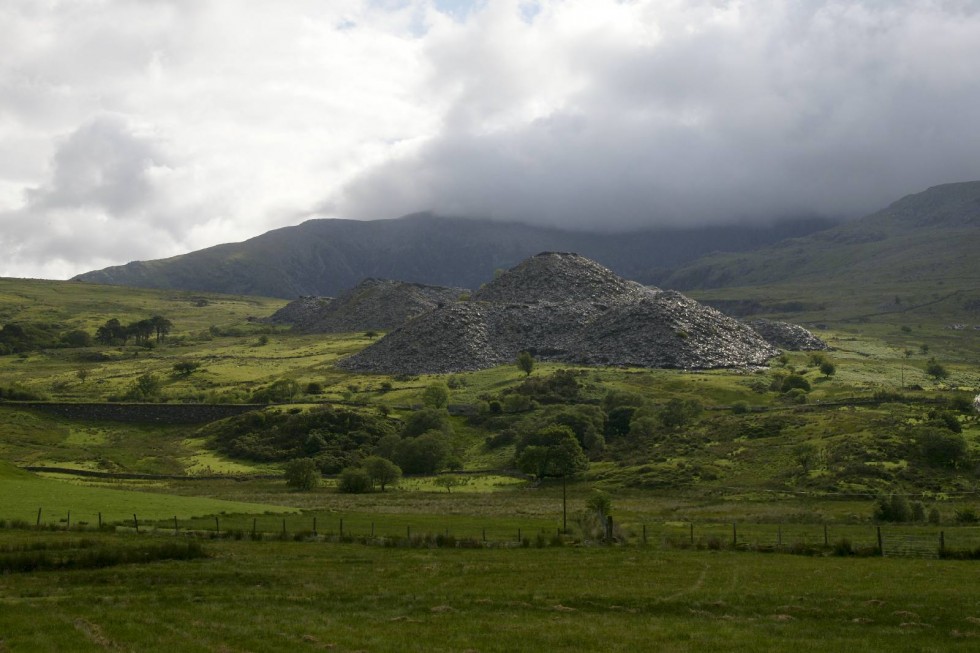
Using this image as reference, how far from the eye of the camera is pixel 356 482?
9625 centimetres

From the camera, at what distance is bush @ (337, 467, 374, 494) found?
96.1 metres

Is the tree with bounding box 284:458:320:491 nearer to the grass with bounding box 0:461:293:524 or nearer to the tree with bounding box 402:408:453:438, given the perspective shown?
the grass with bounding box 0:461:293:524

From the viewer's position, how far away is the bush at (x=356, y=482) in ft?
315

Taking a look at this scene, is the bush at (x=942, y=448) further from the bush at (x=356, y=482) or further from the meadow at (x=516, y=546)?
the bush at (x=356, y=482)

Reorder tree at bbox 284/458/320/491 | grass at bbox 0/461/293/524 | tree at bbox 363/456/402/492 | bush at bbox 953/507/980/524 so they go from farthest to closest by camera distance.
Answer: tree at bbox 363/456/402/492 → tree at bbox 284/458/320/491 → bush at bbox 953/507/980/524 → grass at bbox 0/461/293/524

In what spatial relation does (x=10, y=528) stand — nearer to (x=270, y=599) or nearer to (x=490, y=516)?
(x=270, y=599)

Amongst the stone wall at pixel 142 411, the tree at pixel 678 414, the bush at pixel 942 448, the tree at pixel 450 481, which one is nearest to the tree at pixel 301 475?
the tree at pixel 450 481

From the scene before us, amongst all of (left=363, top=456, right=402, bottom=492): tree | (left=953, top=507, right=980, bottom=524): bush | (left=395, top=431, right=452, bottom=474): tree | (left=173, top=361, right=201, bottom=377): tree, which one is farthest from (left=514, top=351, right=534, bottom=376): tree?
(left=953, top=507, right=980, bottom=524): bush

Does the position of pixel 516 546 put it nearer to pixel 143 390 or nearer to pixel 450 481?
pixel 450 481

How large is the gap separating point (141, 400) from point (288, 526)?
328ft

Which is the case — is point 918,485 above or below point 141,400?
below

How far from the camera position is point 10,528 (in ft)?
169

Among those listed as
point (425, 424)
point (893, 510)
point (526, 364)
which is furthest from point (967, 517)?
point (526, 364)

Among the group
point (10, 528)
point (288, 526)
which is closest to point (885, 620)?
point (288, 526)
